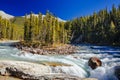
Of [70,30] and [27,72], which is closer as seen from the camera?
[27,72]

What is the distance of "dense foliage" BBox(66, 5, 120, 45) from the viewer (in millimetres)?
118375

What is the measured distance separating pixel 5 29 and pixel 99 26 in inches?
2252

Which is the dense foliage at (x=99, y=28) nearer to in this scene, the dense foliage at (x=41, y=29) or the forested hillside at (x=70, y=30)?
the forested hillside at (x=70, y=30)

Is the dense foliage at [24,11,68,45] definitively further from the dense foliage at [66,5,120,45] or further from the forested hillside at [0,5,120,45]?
the dense foliage at [66,5,120,45]

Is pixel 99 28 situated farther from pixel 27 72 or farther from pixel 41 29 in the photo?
pixel 27 72

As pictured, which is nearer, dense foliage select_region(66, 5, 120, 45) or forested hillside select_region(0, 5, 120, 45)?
forested hillside select_region(0, 5, 120, 45)

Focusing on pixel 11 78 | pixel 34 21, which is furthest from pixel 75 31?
pixel 11 78

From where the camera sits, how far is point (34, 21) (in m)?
114

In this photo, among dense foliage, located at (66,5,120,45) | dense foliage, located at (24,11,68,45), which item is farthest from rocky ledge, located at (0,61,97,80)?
dense foliage, located at (66,5,120,45)

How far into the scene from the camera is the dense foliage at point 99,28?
388 ft

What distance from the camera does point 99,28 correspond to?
143875mm

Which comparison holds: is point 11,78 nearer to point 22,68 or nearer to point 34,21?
point 22,68

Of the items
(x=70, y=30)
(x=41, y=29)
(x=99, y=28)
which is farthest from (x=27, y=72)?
(x=70, y=30)

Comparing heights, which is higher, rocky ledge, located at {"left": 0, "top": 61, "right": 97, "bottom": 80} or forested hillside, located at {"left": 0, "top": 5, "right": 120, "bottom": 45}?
forested hillside, located at {"left": 0, "top": 5, "right": 120, "bottom": 45}
